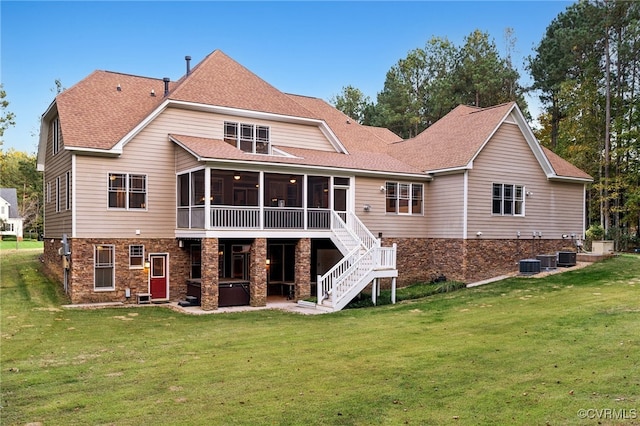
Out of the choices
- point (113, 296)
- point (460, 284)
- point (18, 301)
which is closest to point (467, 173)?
point (460, 284)

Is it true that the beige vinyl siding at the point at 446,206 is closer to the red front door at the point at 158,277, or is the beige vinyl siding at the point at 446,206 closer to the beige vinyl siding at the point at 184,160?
the beige vinyl siding at the point at 184,160

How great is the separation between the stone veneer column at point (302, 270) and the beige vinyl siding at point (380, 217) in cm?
307

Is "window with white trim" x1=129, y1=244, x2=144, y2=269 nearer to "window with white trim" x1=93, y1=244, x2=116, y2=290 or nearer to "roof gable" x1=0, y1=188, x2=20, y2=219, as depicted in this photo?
"window with white trim" x1=93, y1=244, x2=116, y2=290

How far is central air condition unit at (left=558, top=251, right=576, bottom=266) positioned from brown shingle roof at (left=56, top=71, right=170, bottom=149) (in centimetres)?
1849

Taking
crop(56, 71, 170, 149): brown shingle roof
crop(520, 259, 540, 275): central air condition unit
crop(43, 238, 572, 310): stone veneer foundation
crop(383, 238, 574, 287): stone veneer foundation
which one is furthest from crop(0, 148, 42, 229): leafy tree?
crop(520, 259, 540, 275): central air condition unit

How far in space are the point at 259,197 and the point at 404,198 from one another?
735 centimetres

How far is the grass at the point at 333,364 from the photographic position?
6961mm

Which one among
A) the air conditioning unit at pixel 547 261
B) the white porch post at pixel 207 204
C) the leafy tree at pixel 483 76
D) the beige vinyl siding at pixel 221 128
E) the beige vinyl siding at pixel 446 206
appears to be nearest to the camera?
the white porch post at pixel 207 204

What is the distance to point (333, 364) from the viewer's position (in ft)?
31.9

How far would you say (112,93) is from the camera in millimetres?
21438

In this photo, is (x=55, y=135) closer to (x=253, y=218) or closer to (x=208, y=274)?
(x=253, y=218)

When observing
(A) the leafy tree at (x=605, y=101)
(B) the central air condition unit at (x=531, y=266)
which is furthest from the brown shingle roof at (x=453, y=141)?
(A) the leafy tree at (x=605, y=101)

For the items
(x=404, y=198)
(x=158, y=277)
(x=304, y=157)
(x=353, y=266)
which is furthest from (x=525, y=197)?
(x=158, y=277)

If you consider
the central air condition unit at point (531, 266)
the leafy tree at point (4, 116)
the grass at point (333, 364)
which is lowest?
the grass at point (333, 364)
